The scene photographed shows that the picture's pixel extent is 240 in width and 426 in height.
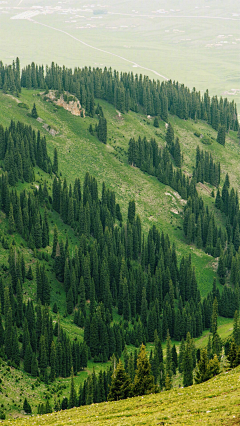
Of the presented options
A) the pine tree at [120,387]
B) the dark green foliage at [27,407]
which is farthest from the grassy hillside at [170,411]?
the dark green foliage at [27,407]

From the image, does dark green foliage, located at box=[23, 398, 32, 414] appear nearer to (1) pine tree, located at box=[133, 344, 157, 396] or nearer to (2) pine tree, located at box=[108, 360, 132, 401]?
(2) pine tree, located at box=[108, 360, 132, 401]

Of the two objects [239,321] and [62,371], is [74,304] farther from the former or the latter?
[239,321]

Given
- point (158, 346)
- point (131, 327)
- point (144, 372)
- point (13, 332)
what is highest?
point (144, 372)

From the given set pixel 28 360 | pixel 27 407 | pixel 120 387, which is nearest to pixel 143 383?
pixel 120 387

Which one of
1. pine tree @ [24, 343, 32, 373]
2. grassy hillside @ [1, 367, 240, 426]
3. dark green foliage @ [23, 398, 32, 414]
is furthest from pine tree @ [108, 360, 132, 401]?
pine tree @ [24, 343, 32, 373]

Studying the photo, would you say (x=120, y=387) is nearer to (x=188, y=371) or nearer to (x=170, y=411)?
(x=170, y=411)

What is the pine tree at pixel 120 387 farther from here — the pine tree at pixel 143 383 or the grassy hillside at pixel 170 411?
the grassy hillside at pixel 170 411

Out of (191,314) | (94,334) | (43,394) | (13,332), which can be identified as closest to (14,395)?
(43,394)

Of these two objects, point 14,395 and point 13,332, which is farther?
point 13,332
